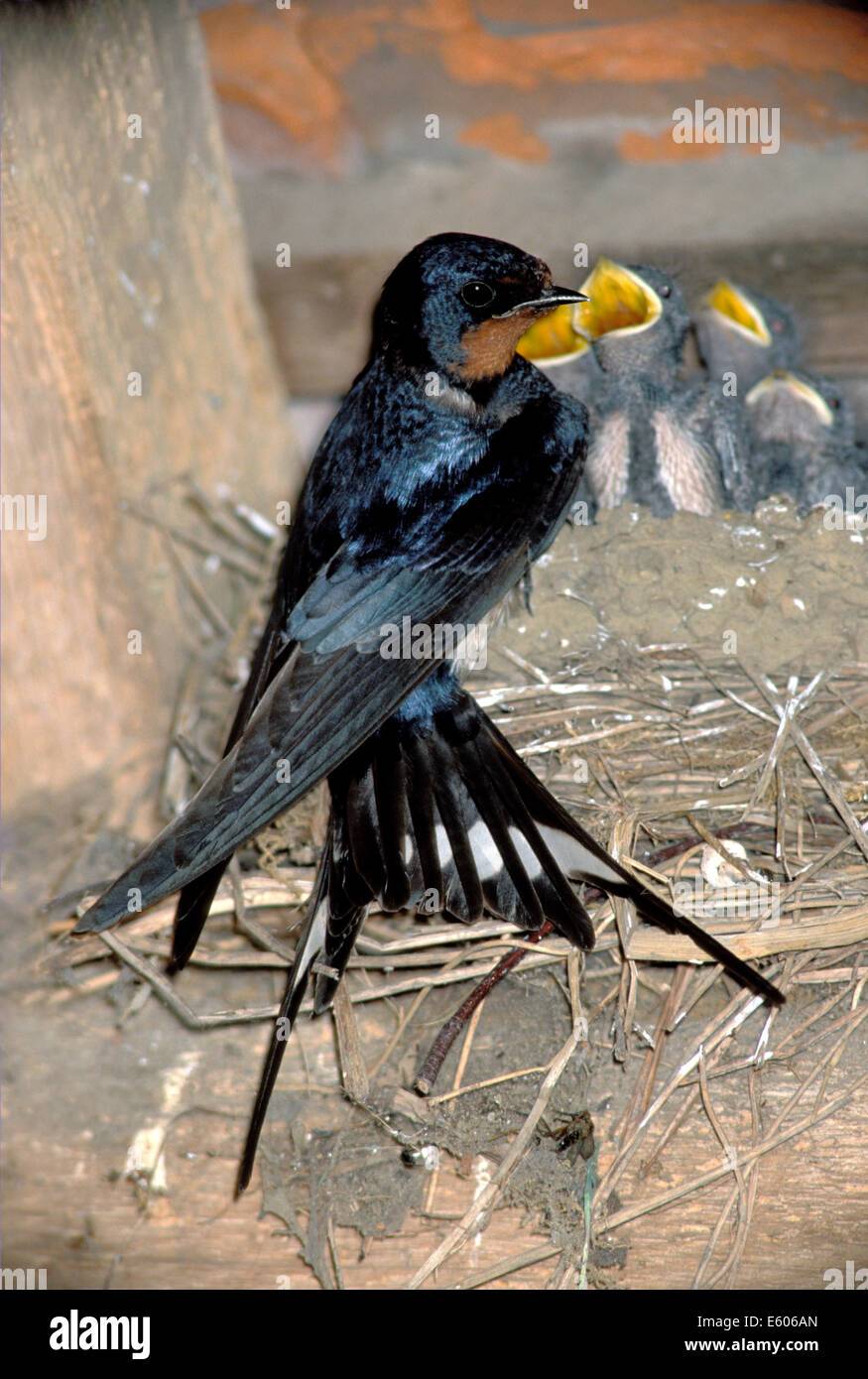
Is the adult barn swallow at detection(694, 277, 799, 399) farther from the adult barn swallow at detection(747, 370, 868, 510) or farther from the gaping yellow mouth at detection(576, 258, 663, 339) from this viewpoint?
the gaping yellow mouth at detection(576, 258, 663, 339)

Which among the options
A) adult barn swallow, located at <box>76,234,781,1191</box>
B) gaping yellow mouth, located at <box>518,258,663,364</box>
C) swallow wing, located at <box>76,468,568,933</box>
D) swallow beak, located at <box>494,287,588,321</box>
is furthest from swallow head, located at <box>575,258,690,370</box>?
swallow wing, located at <box>76,468,568,933</box>

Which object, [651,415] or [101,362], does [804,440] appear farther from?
[101,362]

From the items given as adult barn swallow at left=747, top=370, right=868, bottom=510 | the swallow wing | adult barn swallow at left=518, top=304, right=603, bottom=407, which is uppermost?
adult barn swallow at left=518, top=304, right=603, bottom=407

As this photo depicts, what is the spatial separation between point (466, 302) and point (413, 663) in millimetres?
442

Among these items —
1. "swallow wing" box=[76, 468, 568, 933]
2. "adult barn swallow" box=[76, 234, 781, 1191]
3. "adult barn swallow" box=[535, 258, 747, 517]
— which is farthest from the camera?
"adult barn swallow" box=[535, 258, 747, 517]

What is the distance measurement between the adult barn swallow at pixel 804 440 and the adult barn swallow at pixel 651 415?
57 mm

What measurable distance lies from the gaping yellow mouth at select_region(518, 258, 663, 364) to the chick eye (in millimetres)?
442

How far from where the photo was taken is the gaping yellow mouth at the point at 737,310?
184cm

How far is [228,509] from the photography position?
1803mm

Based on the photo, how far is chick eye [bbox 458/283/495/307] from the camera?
1319 millimetres

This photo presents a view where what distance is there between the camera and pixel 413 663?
1153mm

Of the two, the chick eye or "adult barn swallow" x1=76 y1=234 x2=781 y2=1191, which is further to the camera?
the chick eye

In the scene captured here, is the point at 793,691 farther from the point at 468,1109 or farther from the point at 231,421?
the point at 231,421
